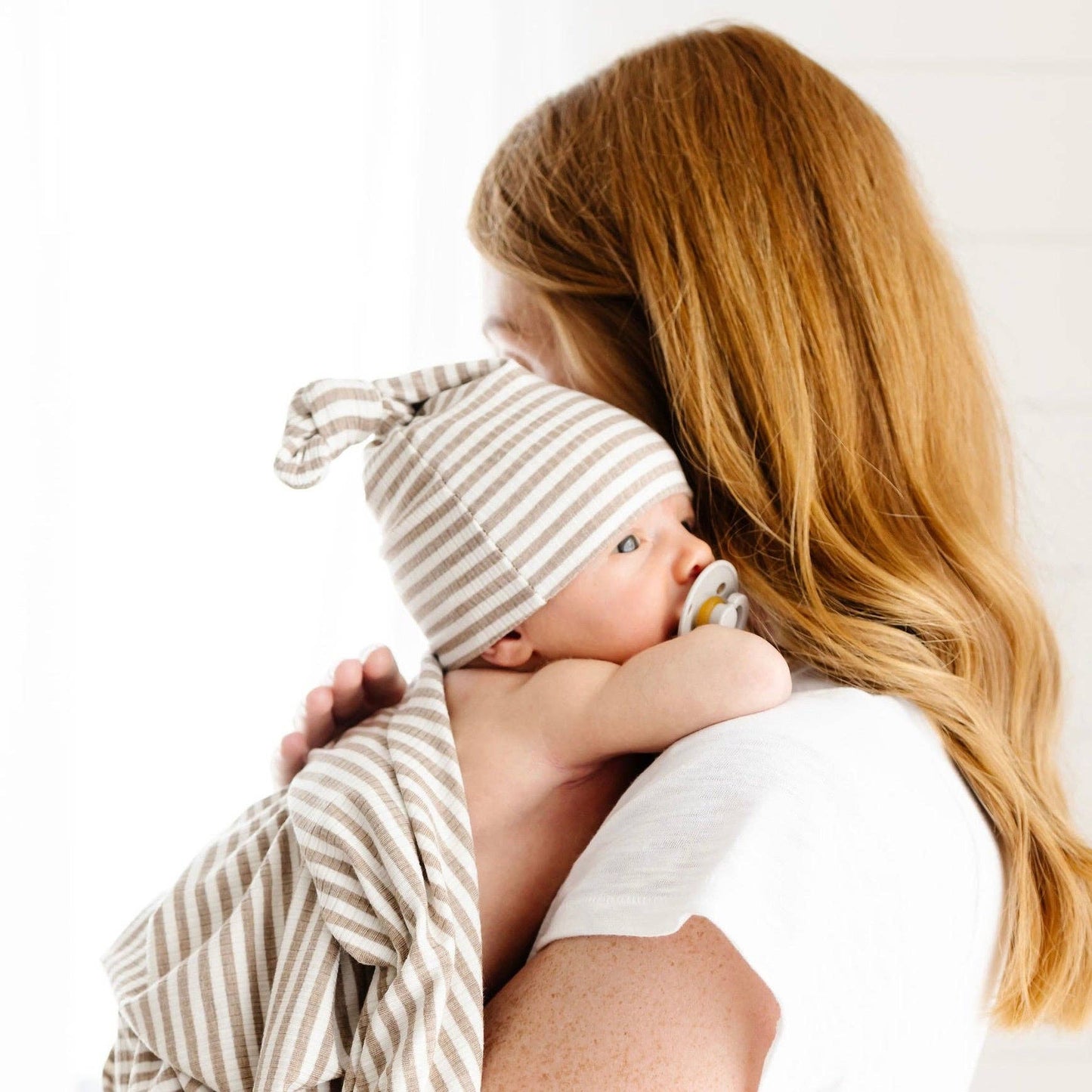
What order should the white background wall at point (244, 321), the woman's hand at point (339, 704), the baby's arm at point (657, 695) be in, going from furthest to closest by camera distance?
the white background wall at point (244, 321)
the woman's hand at point (339, 704)
the baby's arm at point (657, 695)

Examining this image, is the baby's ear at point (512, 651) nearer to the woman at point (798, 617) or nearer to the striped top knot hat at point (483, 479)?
the striped top knot hat at point (483, 479)

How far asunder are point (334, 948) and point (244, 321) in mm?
897

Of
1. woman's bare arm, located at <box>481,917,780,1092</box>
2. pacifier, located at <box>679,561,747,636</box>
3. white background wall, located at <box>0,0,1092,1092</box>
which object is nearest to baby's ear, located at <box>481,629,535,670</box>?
pacifier, located at <box>679,561,747,636</box>

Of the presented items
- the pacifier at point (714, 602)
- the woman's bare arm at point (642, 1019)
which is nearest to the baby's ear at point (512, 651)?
the pacifier at point (714, 602)

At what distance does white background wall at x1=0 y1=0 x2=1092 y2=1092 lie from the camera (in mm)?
1124

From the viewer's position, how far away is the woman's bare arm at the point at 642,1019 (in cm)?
58

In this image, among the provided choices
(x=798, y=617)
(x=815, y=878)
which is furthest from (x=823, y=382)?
(x=815, y=878)

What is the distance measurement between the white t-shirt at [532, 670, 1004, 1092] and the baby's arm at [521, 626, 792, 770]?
1 cm

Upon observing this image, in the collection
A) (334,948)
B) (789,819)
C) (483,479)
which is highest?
(483,479)

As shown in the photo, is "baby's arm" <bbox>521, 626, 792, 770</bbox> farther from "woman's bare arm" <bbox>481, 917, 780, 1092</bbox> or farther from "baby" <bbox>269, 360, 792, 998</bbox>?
"woman's bare arm" <bbox>481, 917, 780, 1092</bbox>

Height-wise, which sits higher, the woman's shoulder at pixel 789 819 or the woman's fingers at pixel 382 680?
the woman's shoulder at pixel 789 819

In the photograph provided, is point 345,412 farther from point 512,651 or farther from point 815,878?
point 815,878

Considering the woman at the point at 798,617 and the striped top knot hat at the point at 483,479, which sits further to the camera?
the striped top knot hat at the point at 483,479

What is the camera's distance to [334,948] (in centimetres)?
72
